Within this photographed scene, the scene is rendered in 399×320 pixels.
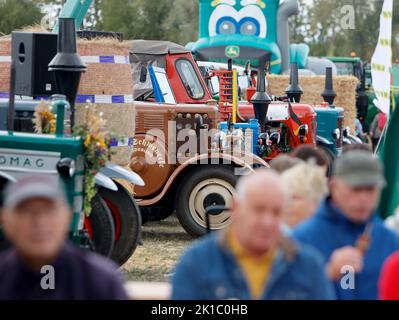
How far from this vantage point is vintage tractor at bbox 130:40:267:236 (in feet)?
39.4

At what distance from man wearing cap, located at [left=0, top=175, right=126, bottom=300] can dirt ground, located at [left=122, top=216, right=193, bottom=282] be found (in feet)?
19.6

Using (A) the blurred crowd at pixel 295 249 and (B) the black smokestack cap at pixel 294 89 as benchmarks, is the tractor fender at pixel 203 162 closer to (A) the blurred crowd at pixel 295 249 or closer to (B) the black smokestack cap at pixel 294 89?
(B) the black smokestack cap at pixel 294 89

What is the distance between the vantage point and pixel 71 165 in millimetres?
8250

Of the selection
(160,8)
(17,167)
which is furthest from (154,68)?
(160,8)

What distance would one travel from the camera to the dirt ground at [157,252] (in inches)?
397

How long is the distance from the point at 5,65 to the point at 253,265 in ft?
23.7

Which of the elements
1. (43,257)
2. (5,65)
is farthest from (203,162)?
(43,257)

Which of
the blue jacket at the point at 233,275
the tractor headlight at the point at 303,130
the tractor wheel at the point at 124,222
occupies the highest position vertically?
the tractor headlight at the point at 303,130

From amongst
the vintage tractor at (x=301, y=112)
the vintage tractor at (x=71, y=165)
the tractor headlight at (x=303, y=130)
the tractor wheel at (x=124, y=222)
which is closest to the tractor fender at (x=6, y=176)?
the vintage tractor at (x=71, y=165)

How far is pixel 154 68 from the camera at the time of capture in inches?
529

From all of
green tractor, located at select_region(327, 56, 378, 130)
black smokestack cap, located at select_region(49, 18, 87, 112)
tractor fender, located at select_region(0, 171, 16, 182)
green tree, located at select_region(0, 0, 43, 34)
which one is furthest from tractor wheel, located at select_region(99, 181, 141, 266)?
green tree, located at select_region(0, 0, 43, 34)

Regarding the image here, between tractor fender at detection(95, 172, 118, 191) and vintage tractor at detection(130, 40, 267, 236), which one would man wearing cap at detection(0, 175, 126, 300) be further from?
vintage tractor at detection(130, 40, 267, 236)

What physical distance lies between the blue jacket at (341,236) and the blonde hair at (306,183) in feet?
1.50
